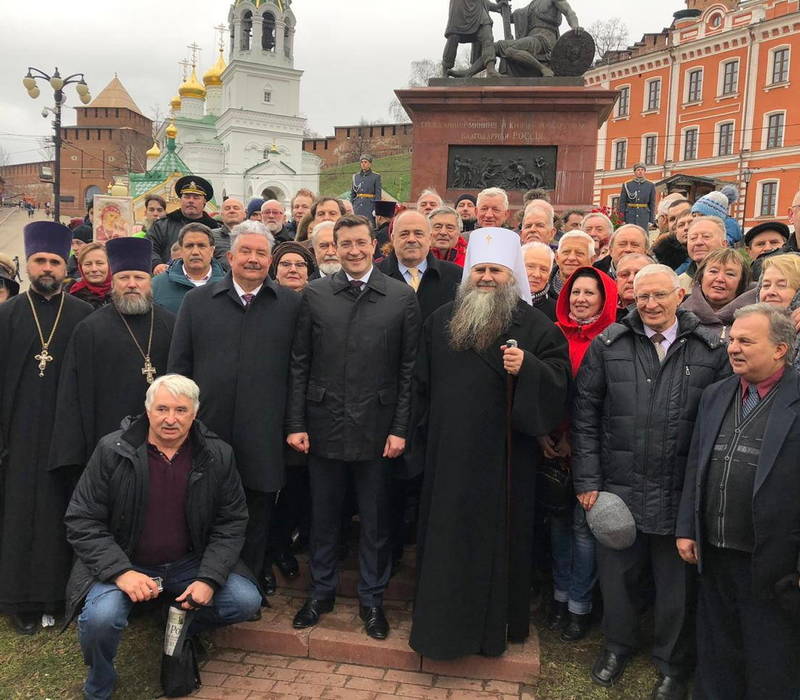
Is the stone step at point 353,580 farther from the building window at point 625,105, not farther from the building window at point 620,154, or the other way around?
the building window at point 625,105

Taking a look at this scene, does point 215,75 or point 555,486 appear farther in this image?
point 215,75

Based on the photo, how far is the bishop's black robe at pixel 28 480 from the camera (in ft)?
14.6

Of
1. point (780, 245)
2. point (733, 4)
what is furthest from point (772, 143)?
point (780, 245)

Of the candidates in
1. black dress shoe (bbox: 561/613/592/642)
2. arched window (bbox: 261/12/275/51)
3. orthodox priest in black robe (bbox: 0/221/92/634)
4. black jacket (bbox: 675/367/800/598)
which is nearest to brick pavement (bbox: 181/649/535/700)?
black dress shoe (bbox: 561/613/592/642)

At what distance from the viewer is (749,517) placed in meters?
3.17

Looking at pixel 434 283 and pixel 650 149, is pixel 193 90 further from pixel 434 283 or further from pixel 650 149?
pixel 434 283

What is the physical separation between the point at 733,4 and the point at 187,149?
3594 centimetres

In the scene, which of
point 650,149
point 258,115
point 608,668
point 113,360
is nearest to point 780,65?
point 650,149

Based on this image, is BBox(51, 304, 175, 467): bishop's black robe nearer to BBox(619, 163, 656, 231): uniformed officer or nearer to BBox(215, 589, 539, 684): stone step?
BBox(215, 589, 539, 684): stone step

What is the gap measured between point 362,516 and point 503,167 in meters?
7.63

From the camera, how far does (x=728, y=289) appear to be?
4223mm

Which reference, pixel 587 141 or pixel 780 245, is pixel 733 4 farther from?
pixel 780 245

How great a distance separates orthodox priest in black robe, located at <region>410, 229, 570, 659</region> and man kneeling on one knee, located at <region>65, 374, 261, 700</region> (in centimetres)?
108

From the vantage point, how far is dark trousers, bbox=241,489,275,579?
4164 mm
